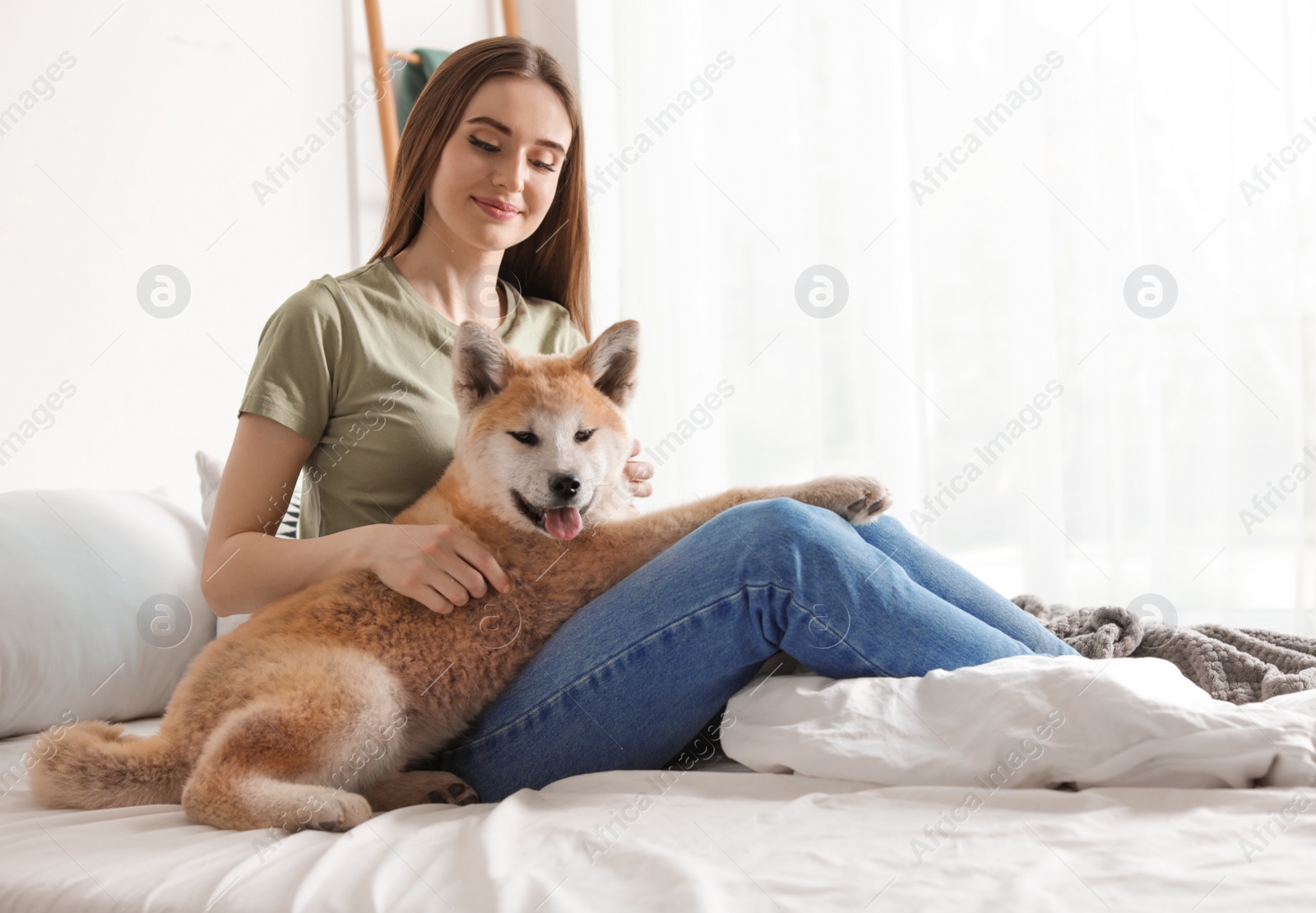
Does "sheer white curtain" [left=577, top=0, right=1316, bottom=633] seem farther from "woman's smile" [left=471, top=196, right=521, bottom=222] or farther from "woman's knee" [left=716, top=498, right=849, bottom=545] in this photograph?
"woman's knee" [left=716, top=498, right=849, bottom=545]

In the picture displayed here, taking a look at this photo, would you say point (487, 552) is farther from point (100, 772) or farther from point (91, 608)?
point (91, 608)

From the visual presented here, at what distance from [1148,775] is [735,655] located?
20.7 inches

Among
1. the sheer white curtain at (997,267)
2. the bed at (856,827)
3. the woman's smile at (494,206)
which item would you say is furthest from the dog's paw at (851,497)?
the sheer white curtain at (997,267)

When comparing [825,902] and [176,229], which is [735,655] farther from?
[176,229]

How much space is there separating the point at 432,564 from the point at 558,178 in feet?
3.45

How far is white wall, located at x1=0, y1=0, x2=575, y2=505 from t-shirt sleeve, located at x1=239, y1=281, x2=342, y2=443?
1083 millimetres

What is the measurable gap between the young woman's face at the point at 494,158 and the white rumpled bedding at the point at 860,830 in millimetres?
1100

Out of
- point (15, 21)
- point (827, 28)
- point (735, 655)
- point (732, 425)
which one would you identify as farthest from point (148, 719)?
point (827, 28)

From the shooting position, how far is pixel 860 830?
1091 mm

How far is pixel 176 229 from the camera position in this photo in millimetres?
2816

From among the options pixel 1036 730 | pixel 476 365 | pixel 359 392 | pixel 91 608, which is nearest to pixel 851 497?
pixel 1036 730

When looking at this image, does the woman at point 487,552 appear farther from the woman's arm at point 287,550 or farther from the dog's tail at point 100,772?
the dog's tail at point 100,772

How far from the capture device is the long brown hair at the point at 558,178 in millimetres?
1928

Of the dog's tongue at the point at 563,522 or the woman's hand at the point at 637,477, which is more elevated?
the woman's hand at the point at 637,477
